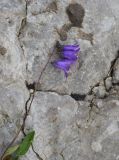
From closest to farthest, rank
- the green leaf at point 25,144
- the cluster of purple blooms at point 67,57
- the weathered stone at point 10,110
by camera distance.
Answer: the green leaf at point 25,144, the weathered stone at point 10,110, the cluster of purple blooms at point 67,57

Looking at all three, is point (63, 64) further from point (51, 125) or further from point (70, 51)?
point (51, 125)

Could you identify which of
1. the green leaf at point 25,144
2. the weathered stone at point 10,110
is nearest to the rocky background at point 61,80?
the weathered stone at point 10,110

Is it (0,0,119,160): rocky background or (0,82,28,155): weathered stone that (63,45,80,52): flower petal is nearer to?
(0,0,119,160): rocky background

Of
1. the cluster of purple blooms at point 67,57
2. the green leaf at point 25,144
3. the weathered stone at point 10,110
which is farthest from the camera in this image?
the cluster of purple blooms at point 67,57

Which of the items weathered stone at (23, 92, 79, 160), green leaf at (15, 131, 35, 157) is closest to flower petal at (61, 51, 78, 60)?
weathered stone at (23, 92, 79, 160)

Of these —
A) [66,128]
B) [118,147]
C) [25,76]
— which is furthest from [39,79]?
[118,147]

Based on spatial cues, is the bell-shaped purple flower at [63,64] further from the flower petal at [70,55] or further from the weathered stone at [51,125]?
the weathered stone at [51,125]
